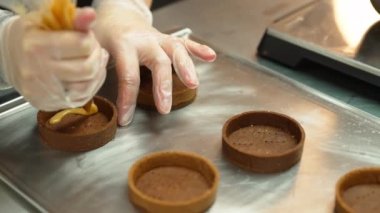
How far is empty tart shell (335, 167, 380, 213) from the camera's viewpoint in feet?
2.80

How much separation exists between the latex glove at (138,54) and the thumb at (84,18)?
0.26m

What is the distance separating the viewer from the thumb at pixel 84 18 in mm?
757

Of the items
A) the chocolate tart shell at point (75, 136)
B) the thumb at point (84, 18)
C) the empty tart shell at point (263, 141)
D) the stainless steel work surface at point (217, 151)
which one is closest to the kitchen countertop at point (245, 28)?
the stainless steel work surface at point (217, 151)

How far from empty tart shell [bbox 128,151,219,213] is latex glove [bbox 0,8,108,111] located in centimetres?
13

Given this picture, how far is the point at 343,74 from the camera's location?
1216mm

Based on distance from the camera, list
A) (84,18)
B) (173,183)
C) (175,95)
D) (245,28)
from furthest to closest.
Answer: (245,28)
(175,95)
(173,183)
(84,18)

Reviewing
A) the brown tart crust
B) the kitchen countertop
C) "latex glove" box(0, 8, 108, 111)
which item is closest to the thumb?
"latex glove" box(0, 8, 108, 111)

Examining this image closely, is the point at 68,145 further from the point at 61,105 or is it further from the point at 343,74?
the point at 343,74

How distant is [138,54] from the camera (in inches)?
42.5

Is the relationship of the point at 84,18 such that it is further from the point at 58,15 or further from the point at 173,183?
the point at 173,183

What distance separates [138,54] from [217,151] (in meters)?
0.22

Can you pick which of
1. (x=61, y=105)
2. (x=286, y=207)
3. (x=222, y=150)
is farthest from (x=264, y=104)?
(x=61, y=105)

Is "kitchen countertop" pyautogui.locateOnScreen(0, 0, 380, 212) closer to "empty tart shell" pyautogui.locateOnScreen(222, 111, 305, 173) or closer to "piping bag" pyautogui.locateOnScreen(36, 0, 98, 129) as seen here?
"empty tart shell" pyautogui.locateOnScreen(222, 111, 305, 173)

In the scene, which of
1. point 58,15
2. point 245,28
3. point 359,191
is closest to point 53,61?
point 58,15
